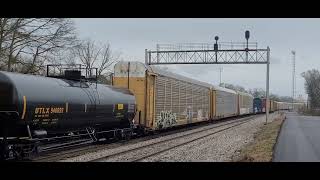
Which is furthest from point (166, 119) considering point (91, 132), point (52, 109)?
point (52, 109)

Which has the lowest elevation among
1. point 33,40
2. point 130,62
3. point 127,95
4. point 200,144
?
point 200,144

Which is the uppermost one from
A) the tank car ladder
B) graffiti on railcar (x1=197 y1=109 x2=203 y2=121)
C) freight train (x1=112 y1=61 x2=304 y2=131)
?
freight train (x1=112 y1=61 x2=304 y2=131)

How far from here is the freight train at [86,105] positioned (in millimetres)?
13133

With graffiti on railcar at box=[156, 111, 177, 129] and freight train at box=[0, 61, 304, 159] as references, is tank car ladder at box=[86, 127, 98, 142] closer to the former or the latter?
freight train at box=[0, 61, 304, 159]

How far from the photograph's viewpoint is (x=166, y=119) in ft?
89.0

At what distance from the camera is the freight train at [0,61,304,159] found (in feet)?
43.1

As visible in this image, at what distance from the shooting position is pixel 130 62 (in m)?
24.6

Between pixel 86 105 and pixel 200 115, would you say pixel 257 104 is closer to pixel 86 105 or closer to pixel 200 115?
pixel 200 115

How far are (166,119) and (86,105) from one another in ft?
34.4

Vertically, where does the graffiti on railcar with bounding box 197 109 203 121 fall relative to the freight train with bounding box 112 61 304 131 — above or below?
below

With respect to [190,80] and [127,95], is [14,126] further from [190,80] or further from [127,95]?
[190,80]

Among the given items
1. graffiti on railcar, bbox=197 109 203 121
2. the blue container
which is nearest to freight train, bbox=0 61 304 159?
graffiti on railcar, bbox=197 109 203 121
